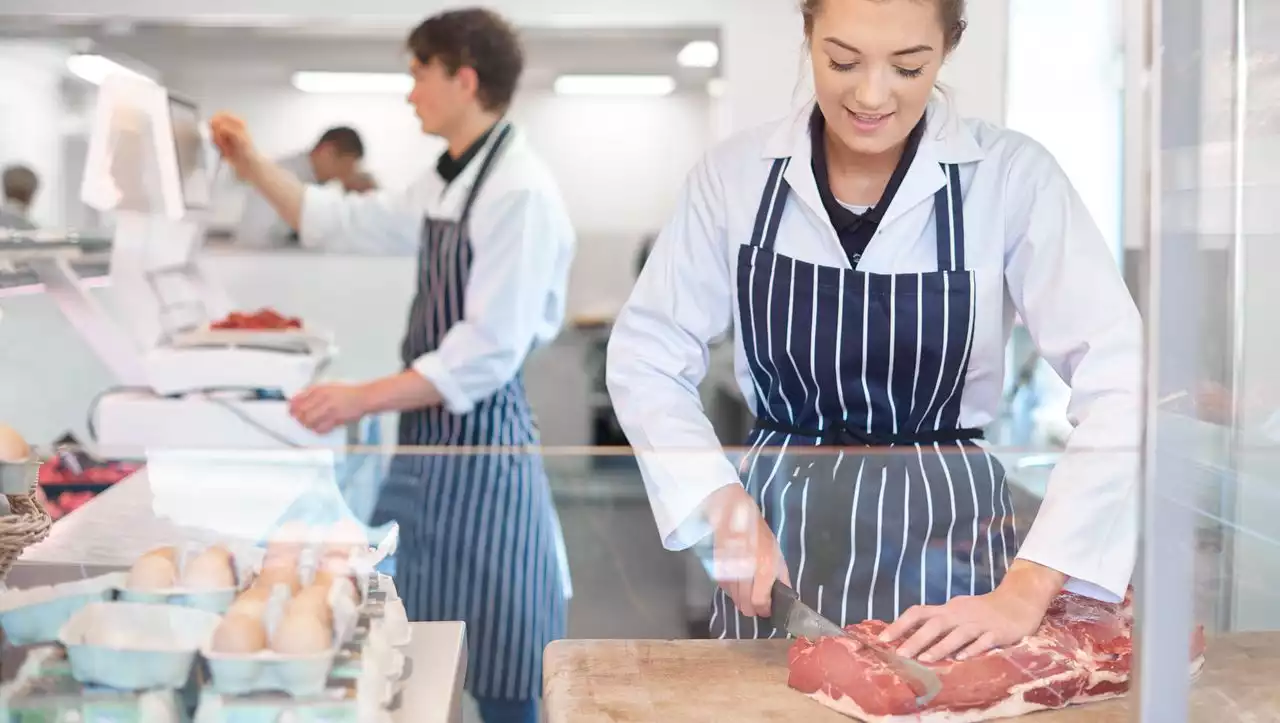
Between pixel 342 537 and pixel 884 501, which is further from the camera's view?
pixel 884 501

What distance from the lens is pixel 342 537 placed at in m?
1.00

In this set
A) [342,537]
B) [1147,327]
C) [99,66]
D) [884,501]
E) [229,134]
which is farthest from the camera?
[99,66]

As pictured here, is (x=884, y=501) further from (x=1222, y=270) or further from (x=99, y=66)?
(x=99, y=66)

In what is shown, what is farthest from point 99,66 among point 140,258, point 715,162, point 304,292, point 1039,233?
point 1039,233

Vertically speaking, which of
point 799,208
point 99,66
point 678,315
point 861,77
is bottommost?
point 678,315

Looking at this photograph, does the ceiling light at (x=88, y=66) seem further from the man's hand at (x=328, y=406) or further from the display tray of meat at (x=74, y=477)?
the display tray of meat at (x=74, y=477)

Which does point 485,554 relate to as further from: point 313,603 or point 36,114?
point 36,114

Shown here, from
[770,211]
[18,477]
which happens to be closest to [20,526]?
[18,477]

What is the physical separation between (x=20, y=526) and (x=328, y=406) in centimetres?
135

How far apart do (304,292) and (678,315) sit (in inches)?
99.5

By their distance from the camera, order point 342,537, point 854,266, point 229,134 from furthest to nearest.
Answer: point 229,134 → point 854,266 → point 342,537

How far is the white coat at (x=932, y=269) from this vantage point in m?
1.08

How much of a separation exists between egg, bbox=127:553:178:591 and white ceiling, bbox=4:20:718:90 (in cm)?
278

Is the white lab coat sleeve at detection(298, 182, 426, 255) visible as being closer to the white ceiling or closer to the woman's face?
the white ceiling
